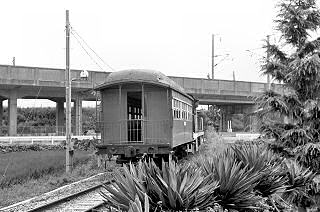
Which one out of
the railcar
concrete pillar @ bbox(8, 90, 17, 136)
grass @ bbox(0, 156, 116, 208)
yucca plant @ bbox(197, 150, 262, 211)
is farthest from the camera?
concrete pillar @ bbox(8, 90, 17, 136)

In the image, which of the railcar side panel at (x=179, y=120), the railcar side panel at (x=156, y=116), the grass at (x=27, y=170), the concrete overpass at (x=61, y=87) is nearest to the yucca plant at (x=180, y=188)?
the railcar side panel at (x=156, y=116)

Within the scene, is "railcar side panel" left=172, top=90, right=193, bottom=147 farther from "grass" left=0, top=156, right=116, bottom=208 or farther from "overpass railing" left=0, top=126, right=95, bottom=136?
"overpass railing" left=0, top=126, right=95, bottom=136

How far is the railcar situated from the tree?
380 centimetres

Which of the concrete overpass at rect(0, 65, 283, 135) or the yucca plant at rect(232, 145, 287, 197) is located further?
the concrete overpass at rect(0, 65, 283, 135)

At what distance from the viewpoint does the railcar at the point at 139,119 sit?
45.3ft

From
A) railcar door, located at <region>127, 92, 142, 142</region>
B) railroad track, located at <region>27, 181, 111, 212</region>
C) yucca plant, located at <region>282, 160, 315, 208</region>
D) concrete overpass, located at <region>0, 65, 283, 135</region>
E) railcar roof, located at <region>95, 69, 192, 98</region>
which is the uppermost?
concrete overpass, located at <region>0, 65, 283, 135</region>

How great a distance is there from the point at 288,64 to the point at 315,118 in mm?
1665

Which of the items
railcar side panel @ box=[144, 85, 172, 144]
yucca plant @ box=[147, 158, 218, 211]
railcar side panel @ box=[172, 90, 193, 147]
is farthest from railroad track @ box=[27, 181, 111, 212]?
railcar side panel @ box=[172, 90, 193, 147]

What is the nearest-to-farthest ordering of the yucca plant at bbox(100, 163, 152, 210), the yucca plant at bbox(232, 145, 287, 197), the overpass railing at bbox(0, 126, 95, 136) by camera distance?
the yucca plant at bbox(100, 163, 152, 210), the yucca plant at bbox(232, 145, 287, 197), the overpass railing at bbox(0, 126, 95, 136)

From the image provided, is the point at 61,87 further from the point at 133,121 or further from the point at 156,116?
the point at 156,116

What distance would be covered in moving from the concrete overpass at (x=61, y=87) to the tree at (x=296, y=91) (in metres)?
17.7

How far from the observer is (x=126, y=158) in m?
15.4

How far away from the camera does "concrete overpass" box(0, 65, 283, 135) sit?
1244 inches

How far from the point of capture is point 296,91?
1097cm
